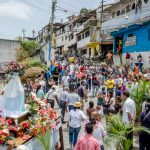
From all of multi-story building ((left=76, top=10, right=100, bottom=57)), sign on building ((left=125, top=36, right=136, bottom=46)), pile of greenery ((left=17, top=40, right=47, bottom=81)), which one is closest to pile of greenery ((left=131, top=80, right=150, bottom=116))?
pile of greenery ((left=17, top=40, right=47, bottom=81))

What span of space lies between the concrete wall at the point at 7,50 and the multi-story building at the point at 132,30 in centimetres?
1023

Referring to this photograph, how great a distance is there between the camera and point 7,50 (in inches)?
1607

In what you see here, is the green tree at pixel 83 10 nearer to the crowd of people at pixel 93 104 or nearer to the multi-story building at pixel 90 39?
the multi-story building at pixel 90 39

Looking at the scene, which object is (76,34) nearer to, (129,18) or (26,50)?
(26,50)

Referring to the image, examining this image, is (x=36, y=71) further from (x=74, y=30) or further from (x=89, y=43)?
(x=74, y=30)

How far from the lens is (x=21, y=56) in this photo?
42.9 meters

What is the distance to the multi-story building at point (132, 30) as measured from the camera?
33.7 meters

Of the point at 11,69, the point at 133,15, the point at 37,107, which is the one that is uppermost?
the point at 133,15

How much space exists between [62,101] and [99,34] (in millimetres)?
40451

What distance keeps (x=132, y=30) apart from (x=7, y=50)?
1310cm

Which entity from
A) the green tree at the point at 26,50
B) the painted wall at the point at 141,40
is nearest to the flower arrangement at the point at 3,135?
the painted wall at the point at 141,40

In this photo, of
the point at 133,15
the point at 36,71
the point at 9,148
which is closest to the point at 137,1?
the point at 133,15

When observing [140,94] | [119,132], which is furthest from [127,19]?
[119,132]

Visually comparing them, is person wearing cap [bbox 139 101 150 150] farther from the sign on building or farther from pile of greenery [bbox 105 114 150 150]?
the sign on building
